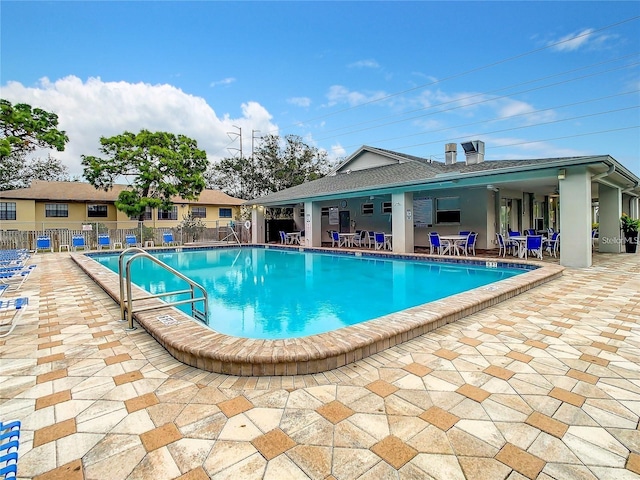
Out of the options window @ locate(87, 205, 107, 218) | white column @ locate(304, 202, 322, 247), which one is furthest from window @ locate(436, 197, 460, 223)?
window @ locate(87, 205, 107, 218)

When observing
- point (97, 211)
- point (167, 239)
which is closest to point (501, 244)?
point (167, 239)

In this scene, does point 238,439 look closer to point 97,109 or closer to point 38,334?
point 38,334

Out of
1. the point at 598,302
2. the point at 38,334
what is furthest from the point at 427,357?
the point at 38,334

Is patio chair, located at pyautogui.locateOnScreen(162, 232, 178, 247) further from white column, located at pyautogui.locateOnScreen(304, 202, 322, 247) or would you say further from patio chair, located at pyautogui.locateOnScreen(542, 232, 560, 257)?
patio chair, located at pyautogui.locateOnScreen(542, 232, 560, 257)

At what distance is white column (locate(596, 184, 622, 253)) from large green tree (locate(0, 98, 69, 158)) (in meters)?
24.1

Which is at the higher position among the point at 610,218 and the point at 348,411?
the point at 610,218

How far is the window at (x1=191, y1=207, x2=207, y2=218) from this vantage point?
27395 millimetres

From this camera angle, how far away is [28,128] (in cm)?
1602

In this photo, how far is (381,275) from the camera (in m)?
10.0

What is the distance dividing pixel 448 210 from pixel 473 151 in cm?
284

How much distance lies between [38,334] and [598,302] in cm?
791

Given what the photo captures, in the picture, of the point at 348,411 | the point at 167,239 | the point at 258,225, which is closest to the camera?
the point at 348,411

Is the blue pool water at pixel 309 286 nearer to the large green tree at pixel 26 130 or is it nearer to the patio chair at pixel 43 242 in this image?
the patio chair at pixel 43 242

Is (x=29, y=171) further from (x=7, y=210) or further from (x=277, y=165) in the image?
(x=277, y=165)
